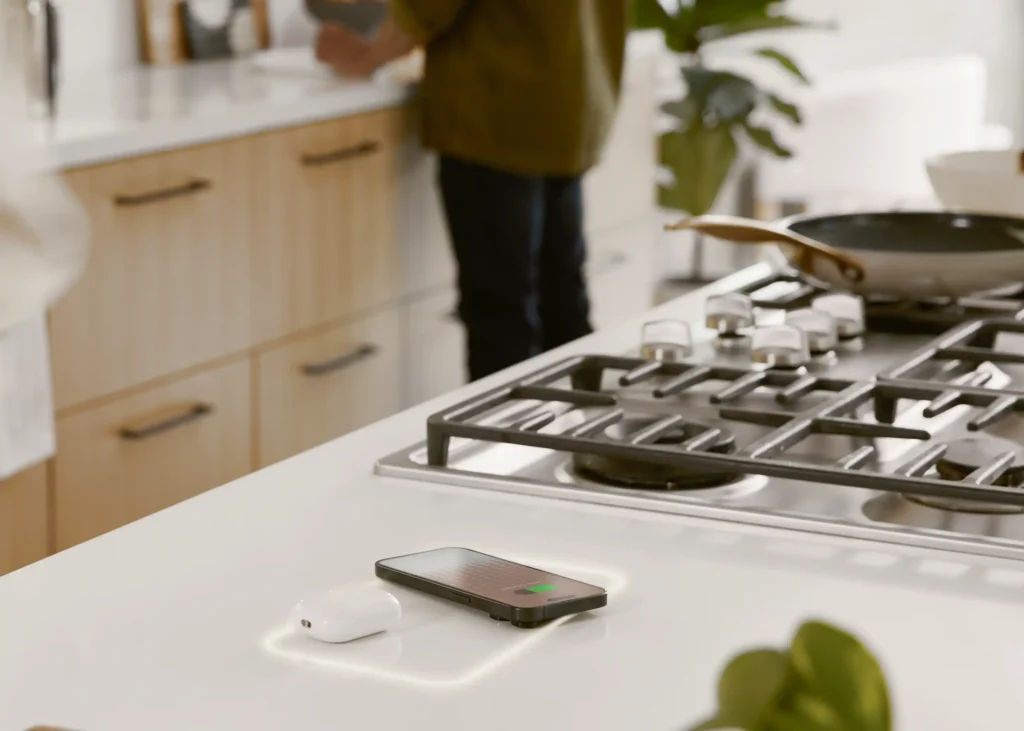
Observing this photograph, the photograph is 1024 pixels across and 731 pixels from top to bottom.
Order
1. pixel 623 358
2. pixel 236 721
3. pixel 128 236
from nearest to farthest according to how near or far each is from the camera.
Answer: pixel 236 721 < pixel 623 358 < pixel 128 236

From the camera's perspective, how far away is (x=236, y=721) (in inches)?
24.9

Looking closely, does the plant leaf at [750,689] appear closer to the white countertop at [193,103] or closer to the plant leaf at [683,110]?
the white countertop at [193,103]

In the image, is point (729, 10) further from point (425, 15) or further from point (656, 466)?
point (656, 466)

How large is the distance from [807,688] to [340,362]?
256cm

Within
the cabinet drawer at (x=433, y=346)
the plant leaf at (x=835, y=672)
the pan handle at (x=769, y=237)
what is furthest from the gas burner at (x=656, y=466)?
the cabinet drawer at (x=433, y=346)

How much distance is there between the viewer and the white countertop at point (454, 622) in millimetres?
646

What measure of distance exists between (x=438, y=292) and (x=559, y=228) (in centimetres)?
28

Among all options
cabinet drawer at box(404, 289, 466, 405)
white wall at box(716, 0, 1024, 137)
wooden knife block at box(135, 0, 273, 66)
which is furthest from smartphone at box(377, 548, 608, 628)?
white wall at box(716, 0, 1024, 137)

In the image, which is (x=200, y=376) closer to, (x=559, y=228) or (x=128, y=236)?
(x=128, y=236)

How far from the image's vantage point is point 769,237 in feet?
4.47

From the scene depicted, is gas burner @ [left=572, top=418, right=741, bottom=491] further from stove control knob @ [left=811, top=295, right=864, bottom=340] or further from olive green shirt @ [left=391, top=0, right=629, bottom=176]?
olive green shirt @ [left=391, top=0, right=629, bottom=176]

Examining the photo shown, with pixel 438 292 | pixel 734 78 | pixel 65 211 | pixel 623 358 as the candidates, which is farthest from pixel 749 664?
pixel 734 78

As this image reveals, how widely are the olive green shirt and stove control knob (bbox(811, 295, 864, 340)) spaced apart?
165 cm

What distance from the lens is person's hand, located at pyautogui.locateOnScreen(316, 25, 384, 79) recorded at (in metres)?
3.00
